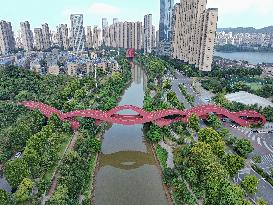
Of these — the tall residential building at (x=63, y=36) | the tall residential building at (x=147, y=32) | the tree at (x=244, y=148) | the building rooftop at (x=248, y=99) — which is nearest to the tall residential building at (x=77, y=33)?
the tall residential building at (x=63, y=36)

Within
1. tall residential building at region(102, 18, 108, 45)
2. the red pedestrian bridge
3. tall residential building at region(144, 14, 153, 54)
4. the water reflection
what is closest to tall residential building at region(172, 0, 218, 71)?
tall residential building at region(144, 14, 153, 54)

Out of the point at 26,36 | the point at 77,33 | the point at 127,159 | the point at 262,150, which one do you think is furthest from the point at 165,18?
the point at 127,159

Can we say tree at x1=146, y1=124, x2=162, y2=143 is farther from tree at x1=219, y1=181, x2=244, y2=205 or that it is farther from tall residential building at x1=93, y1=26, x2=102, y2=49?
tall residential building at x1=93, y1=26, x2=102, y2=49

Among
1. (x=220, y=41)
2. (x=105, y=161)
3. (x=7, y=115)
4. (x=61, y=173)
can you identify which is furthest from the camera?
(x=220, y=41)

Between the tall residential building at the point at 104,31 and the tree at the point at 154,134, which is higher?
the tall residential building at the point at 104,31

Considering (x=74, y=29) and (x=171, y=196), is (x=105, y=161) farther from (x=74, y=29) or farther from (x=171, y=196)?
(x=74, y=29)

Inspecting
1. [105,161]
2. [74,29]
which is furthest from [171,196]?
[74,29]

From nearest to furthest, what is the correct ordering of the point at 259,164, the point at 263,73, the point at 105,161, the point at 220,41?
the point at 259,164 < the point at 105,161 < the point at 263,73 < the point at 220,41

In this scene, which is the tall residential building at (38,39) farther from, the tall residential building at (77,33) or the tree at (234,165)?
the tree at (234,165)
